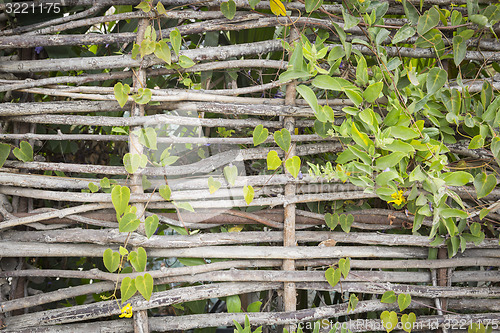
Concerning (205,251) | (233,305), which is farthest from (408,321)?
(205,251)

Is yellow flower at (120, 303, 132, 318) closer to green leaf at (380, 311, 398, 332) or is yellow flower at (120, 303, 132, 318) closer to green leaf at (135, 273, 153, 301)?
green leaf at (135, 273, 153, 301)

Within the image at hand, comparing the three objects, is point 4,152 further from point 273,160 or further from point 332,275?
point 332,275

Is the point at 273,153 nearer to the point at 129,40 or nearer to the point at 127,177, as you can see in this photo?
the point at 127,177

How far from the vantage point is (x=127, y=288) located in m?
0.85

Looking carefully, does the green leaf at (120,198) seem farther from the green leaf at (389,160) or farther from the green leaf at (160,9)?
the green leaf at (389,160)

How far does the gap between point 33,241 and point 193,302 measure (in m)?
0.46

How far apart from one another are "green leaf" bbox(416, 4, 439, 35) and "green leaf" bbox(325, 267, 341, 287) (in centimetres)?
64

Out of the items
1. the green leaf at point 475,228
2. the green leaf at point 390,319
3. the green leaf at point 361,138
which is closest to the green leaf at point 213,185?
the green leaf at point 361,138

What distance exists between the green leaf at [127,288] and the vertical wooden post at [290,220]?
15.6 inches

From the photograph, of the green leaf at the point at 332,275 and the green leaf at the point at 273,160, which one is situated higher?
the green leaf at the point at 273,160

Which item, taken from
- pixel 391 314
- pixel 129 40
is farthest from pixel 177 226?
pixel 391 314

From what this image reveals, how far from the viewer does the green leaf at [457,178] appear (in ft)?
2.62

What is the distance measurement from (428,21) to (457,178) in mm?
382

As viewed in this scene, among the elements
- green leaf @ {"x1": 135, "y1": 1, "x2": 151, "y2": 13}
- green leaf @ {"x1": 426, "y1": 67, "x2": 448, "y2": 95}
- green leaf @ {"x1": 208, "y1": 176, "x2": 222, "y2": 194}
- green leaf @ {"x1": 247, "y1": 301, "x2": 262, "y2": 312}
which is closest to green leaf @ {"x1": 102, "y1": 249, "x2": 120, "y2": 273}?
green leaf @ {"x1": 208, "y1": 176, "x2": 222, "y2": 194}
